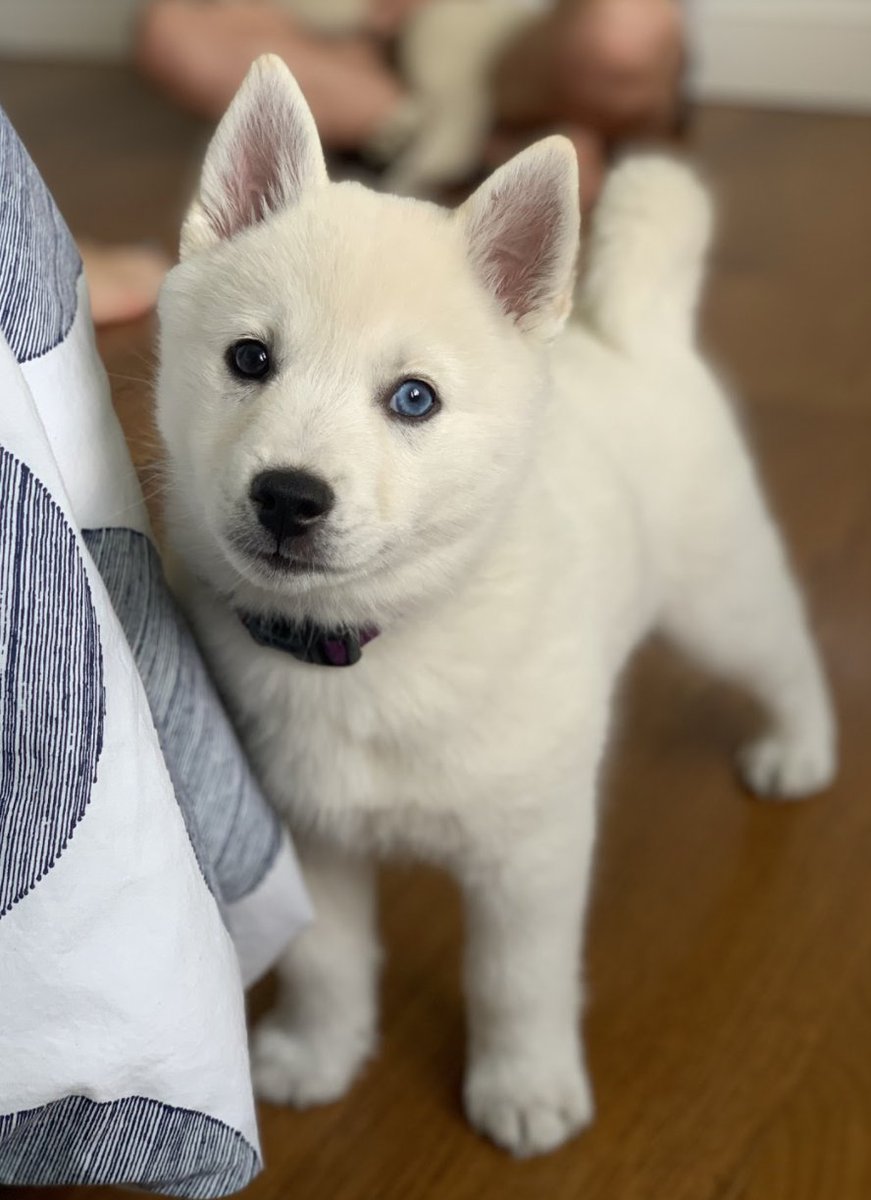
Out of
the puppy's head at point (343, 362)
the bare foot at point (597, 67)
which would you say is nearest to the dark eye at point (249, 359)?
the puppy's head at point (343, 362)

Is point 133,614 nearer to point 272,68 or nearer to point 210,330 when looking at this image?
point 210,330

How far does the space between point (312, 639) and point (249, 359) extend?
193 millimetres

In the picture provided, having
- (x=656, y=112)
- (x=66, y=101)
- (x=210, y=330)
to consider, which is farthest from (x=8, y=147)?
(x=66, y=101)

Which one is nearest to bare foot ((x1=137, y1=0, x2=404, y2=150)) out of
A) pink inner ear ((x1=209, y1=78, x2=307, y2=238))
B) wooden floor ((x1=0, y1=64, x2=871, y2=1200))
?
wooden floor ((x1=0, y1=64, x2=871, y2=1200))

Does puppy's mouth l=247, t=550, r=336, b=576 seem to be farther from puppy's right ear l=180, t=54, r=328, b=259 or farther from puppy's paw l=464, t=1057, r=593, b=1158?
puppy's paw l=464, t=1057, r=593, b=1158

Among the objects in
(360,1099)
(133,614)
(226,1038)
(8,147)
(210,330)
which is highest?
(8,147)

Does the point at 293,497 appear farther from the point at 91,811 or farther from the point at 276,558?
the point at 91,811

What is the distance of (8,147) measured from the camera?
2.61 feet

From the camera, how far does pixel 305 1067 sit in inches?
47.1

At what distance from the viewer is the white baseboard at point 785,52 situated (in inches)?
128

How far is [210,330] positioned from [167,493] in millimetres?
134

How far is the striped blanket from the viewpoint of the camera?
2.30 feet

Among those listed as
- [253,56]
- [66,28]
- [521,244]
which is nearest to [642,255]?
[521,244]

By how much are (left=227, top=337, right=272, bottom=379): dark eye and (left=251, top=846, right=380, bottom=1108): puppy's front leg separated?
430 millimetres
